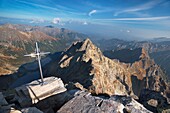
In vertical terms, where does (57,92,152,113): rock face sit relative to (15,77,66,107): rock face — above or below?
above

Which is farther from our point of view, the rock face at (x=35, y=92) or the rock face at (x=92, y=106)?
the rock face at (x=35, y=92)

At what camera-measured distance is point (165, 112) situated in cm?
2556

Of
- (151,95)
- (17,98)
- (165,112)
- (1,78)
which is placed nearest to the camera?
(165,112)

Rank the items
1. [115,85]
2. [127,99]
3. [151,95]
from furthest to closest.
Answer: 1. [115,85]
2. [151,95]
3. [127,99]

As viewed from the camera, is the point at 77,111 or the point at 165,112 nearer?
the point at 77,111

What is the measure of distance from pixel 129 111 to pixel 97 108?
3500 mm

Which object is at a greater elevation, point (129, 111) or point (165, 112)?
point (129, 111)

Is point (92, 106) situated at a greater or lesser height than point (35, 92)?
greater

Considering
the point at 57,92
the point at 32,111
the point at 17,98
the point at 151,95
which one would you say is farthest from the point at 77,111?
the point at 151,95

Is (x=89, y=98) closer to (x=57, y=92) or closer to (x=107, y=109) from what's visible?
(x=107, y=109)

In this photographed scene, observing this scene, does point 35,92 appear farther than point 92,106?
Yes

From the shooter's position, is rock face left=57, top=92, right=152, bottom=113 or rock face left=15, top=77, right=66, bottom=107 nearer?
rock face left=57, top=92, right=152, bottom=113

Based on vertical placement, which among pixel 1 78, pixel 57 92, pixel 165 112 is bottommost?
pixel 1 78

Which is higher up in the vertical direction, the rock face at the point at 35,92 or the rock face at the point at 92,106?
the rock face at the point at 92,106
